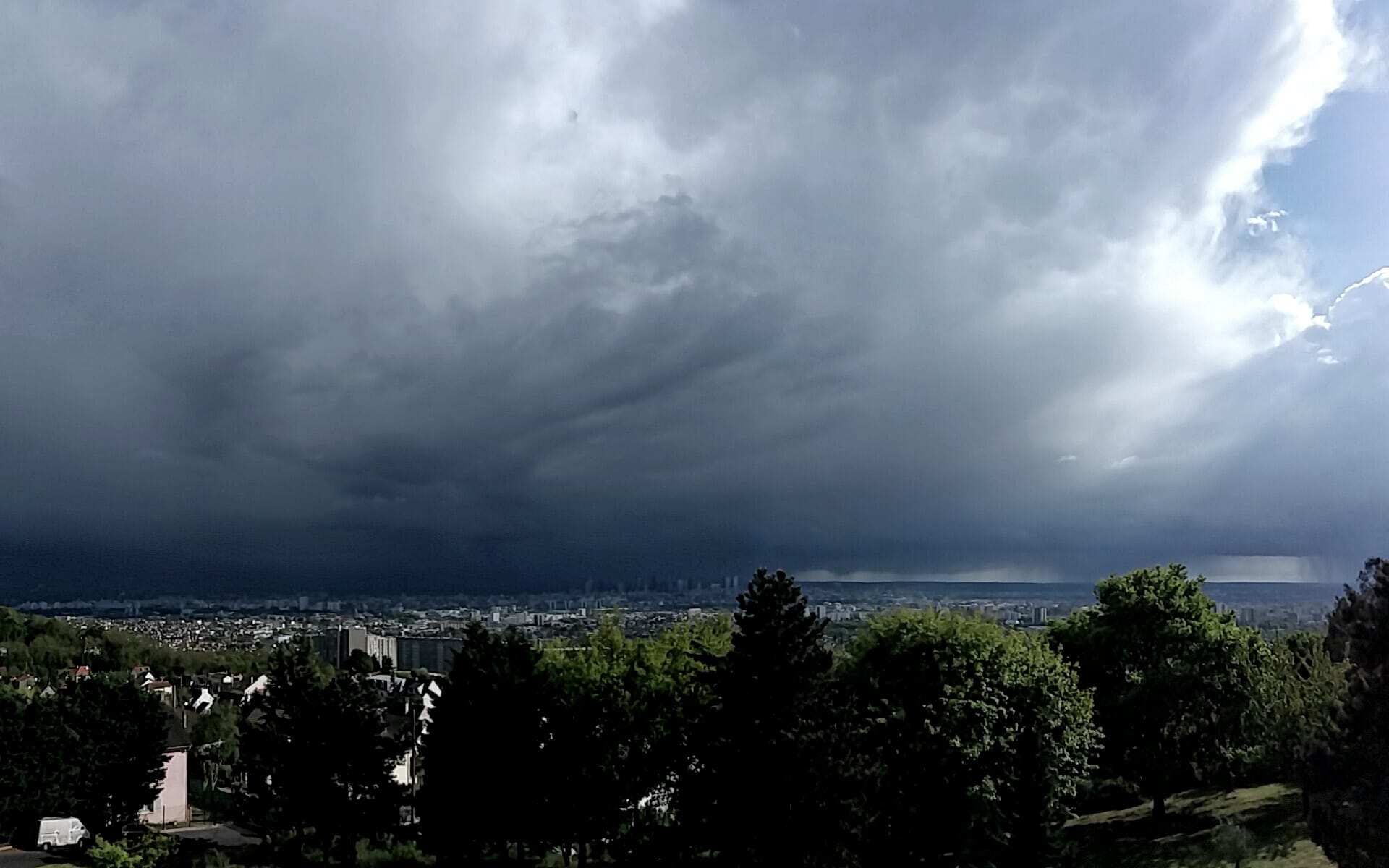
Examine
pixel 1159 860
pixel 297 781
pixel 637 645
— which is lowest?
pixel 1159 860

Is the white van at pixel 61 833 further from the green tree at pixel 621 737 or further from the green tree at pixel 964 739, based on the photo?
the green tree at pixel 964 739

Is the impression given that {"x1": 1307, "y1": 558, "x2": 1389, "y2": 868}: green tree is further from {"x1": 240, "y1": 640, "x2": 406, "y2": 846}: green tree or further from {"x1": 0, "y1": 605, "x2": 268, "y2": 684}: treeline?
{"x1": 0, "y1": 605, "x2": 268, "y2": 684}: treeline

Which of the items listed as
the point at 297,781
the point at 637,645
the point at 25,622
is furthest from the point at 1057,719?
the point at 25,622

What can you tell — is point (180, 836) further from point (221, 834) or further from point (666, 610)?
point (666, 610)

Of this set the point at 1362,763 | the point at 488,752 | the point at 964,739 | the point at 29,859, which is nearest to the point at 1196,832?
the point at 964,739

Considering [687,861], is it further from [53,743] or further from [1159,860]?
[53,743]

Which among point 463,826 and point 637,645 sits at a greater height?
point 637,645
